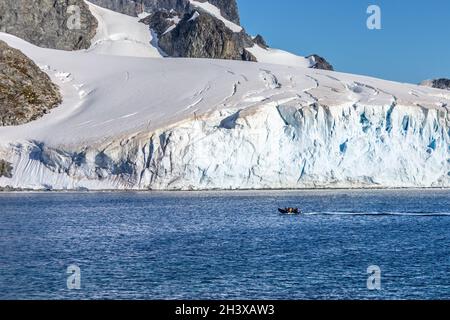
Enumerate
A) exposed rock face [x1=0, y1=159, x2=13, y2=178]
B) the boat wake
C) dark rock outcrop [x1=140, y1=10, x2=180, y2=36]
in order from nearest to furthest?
the boat wake < exposed rock face [x1=0, y1=159, x2=13, y2=178] < dark rock outcrop [x1=140, y1=10, x2=180, y2=36]

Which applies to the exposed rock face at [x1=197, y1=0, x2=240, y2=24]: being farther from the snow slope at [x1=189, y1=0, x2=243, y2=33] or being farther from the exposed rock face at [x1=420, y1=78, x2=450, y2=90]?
the exposed rock face at [x1=420, y1=78, x2=450, y2=90]

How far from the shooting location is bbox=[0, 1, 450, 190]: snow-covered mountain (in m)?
53.0

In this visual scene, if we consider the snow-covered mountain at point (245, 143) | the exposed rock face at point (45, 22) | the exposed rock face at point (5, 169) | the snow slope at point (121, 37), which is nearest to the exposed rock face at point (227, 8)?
the snow slope at point (121, 37)

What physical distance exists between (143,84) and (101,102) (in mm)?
3956

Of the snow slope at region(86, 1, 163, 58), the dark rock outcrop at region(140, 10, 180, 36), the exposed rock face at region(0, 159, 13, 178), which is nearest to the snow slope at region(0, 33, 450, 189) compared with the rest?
the exposed rock face at region(0, 159, 13, 178)

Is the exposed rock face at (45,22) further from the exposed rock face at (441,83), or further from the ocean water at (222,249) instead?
the ocean water at (222,249)

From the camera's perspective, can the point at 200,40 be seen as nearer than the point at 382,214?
No

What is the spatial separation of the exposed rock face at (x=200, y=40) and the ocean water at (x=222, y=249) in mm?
69320

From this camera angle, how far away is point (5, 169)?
57031mm

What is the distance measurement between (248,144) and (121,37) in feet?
226

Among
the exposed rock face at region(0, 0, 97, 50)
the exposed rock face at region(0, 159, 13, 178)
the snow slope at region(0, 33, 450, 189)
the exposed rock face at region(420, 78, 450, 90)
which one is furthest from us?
the exposed rock face at region(420, 78, 450, 90)

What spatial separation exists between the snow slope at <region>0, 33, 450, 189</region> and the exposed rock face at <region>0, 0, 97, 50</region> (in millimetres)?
50193

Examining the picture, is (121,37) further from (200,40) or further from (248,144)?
(248,144)

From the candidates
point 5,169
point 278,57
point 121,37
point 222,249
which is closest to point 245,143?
point 5,169
